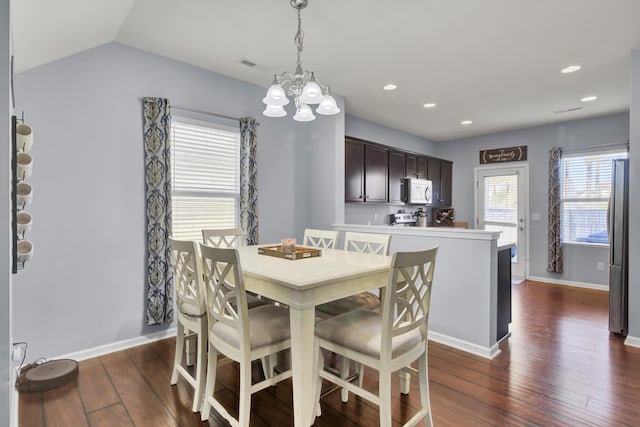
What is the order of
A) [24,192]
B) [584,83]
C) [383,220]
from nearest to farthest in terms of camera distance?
1. [24,192]
2. [584,83]
3. [383,220]

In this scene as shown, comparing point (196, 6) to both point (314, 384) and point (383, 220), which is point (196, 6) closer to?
point (314, 384)

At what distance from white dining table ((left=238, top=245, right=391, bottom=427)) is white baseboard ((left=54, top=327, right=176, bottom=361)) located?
1.53 m

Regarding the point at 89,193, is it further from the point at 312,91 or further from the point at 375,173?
the point at 375,173

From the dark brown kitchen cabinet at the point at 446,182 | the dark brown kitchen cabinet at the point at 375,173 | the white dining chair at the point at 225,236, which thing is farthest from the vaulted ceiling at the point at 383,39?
the dark brown kitchen cabinet at the point at 446,182

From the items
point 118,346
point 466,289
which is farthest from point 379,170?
point 118,346

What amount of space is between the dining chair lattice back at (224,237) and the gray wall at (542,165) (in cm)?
512

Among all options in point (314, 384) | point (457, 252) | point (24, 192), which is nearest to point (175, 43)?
point (24, 192)

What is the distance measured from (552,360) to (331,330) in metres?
2.10

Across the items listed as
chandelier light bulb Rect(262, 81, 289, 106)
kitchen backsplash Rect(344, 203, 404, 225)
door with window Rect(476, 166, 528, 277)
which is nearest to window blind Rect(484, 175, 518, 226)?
door with window Rect(476, 166, 528, 277)

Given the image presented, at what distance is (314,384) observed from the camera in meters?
1.77

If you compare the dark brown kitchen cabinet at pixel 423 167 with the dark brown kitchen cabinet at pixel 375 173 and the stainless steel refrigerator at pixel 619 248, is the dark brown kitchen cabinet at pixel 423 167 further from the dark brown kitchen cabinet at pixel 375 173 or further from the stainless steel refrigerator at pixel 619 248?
the stainless steel refrigerator at pixel 619 248

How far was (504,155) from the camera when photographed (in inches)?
242

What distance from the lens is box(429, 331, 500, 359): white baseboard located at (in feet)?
8.97

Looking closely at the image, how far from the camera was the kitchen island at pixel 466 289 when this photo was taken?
2.75m
